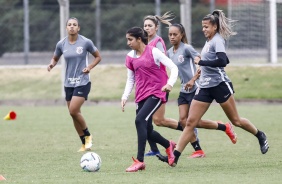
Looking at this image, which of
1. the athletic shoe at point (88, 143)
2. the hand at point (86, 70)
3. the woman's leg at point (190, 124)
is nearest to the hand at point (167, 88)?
the woman's leg at point (190, 124)

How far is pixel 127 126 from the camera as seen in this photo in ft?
60.7

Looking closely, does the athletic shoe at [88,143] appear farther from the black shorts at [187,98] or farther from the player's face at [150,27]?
the player's face at [150,27]

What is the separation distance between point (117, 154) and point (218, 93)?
2.24 m

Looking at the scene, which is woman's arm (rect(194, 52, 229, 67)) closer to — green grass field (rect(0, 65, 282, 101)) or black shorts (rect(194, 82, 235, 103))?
black shorts (rect(194, 82, 235, 103))

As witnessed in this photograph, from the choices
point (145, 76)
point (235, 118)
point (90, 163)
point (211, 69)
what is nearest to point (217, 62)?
point (211, 69)

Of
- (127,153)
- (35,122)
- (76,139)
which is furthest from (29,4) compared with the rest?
(127,153)

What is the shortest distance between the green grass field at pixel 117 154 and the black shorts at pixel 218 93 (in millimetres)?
907

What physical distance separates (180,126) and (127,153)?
94 cm

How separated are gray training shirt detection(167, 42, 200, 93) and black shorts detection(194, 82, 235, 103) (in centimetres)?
105

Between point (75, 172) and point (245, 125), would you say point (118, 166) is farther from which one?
point (245, 125)

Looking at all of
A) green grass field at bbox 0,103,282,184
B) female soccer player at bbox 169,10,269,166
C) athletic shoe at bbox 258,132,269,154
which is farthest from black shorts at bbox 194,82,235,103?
athletic shoe at bbox 258,132,269,154

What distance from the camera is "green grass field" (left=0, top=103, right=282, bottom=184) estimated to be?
33.6 feet

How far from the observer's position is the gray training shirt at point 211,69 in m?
11.6

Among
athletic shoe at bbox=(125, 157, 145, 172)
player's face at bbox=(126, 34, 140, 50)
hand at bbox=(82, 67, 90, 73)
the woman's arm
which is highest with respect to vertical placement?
player's face at bbox=(126, 34, 140, 50)
